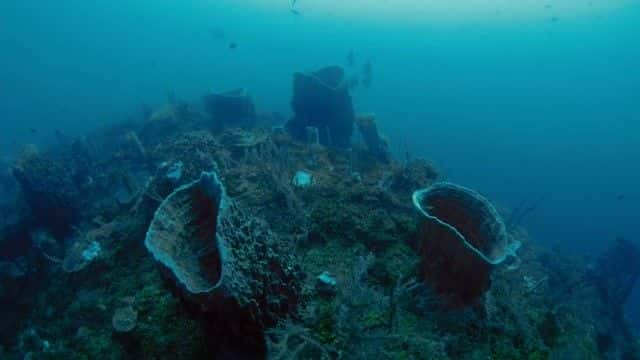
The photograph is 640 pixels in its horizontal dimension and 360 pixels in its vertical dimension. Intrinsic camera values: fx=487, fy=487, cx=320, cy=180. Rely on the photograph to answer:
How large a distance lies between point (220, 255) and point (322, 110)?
31.8 feet

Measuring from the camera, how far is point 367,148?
11.6 m

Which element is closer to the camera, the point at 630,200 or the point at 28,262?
the point at 28,262

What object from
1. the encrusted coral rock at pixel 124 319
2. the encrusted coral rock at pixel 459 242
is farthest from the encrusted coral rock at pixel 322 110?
the encrusted coral rock at pixel 124 319

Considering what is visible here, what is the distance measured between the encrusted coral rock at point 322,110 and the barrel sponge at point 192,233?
8.61 metres

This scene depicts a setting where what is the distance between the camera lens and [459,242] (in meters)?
4.27

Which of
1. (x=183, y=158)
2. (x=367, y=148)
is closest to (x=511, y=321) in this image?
(x=183, y=158)

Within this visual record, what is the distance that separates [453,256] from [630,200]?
43.6 m

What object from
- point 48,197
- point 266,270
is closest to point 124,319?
point 266,270

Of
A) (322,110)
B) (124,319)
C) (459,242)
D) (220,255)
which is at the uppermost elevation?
(220,255)

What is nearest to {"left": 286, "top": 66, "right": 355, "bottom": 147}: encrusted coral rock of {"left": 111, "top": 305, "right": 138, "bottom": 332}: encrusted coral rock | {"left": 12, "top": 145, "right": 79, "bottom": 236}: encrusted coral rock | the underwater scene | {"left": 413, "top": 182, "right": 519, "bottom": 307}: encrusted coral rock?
the underwater scene

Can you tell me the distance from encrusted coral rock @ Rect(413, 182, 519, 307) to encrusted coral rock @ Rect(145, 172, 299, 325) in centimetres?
142

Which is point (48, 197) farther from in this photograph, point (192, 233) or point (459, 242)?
point (459, 242)

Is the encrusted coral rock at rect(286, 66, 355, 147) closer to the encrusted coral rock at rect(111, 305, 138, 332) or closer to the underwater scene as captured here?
the underwater scene

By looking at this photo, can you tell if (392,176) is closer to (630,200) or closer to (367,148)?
(367,148)
